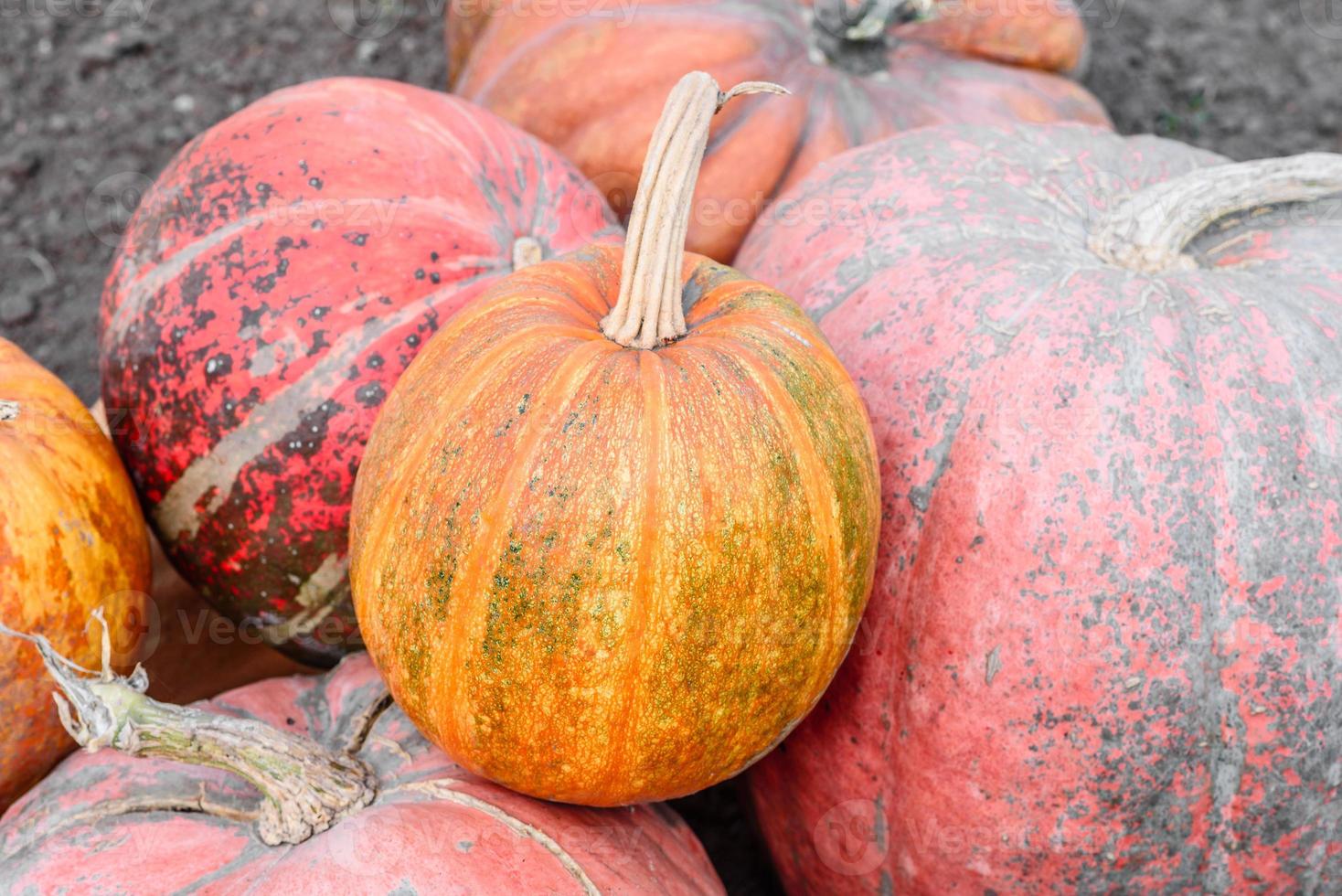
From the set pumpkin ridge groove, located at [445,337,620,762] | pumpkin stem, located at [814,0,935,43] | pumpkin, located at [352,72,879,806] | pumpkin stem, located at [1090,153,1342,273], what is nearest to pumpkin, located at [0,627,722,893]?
pumpkin, located at [352,72,879,806]

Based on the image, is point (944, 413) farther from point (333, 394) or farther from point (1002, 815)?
point (333, 394)

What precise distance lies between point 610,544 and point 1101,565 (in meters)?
0.67

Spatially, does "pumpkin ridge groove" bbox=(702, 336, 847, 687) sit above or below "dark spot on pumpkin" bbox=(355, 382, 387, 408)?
above

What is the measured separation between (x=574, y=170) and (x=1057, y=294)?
95 centimetres

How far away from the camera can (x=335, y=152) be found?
196cm

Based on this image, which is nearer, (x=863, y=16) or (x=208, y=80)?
(x=863, y=16)

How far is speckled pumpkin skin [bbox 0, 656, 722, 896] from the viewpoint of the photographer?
1.46 m

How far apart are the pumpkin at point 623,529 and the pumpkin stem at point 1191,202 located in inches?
23.4

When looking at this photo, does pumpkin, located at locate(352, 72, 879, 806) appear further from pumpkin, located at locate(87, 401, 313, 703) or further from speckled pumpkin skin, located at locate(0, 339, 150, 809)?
pumpkin, located at locate(87, 401, 313, 703)

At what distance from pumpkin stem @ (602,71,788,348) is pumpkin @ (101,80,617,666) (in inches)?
20.5

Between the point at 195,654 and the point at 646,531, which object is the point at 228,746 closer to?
the point at 646,531

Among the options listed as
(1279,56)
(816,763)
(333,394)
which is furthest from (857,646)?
(1279,56)

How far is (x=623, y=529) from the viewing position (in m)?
1.32

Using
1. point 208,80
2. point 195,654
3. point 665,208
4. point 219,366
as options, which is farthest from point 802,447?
point 208,80
